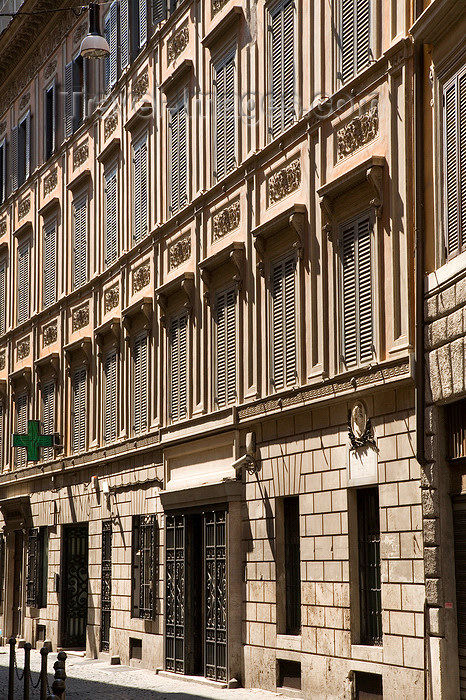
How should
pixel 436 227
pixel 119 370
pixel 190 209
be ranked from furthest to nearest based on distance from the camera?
pixel 119 370 → pixel 190 209 → pixel 436 227

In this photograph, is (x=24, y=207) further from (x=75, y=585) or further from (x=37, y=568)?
(x=75, y=585)

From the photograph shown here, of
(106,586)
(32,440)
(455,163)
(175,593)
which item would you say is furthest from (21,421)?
(455,163)

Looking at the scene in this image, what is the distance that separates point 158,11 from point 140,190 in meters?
3.87

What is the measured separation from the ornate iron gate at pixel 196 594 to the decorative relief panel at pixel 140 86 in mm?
9552

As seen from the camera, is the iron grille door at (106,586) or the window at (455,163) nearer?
the window at (455,163)

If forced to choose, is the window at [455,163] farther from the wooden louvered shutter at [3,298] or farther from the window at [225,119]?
the wooden louvered shutter at [3,298]

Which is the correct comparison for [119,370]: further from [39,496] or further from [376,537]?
[376,537]

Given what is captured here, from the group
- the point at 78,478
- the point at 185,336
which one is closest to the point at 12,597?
the point at 78,478

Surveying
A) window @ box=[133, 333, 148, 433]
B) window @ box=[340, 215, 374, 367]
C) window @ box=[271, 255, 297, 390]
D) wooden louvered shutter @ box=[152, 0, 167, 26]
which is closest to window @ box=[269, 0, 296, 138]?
window @ box=[271, 255, 297, 390]

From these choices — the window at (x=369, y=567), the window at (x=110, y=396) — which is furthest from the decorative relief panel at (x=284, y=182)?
the window at (x=110, y=396)

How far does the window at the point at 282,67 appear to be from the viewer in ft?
67.1

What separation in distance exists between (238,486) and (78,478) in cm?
1080

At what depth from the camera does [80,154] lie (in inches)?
1289

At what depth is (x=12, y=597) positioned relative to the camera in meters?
36.7
